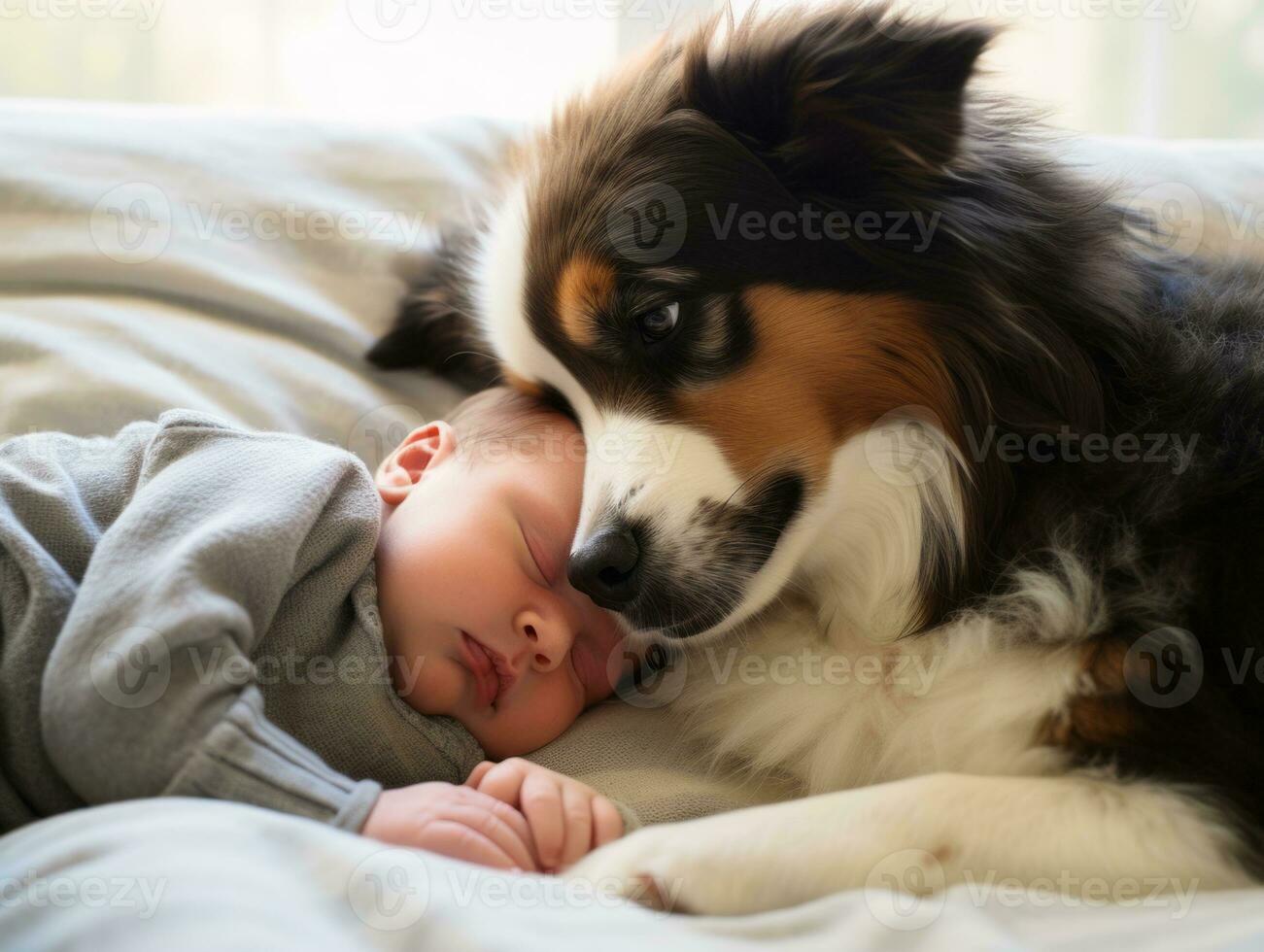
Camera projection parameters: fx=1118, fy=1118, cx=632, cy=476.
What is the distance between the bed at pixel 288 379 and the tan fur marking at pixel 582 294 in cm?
60

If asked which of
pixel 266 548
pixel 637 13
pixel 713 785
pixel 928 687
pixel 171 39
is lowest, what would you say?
pixel 713 785

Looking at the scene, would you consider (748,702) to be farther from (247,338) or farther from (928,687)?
(247,338)

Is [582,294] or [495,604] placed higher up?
[582,294]

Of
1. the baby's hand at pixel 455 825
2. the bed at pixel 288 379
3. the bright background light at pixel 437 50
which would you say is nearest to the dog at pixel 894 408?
the bed at pixel 288 379

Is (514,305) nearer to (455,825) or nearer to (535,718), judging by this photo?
(535,718)

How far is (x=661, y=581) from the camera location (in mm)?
1556

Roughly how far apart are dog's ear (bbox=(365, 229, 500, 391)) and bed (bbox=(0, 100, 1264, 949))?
0.05 metres

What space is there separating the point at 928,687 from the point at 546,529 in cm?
60

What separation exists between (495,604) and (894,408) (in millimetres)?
635

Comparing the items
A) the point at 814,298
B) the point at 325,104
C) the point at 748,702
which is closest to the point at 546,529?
the point at 748,702

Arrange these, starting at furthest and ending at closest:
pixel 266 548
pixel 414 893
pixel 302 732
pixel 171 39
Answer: pixel 171 39, pixel 302 732, pixel 266 548, pixel 414 893

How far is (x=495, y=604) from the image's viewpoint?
1577mm

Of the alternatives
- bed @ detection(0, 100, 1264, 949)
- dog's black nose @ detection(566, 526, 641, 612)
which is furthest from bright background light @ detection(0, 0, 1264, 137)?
dog's black nose @ detection(566, 526, 641, 612)

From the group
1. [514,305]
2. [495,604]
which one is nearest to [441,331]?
[514,305]
